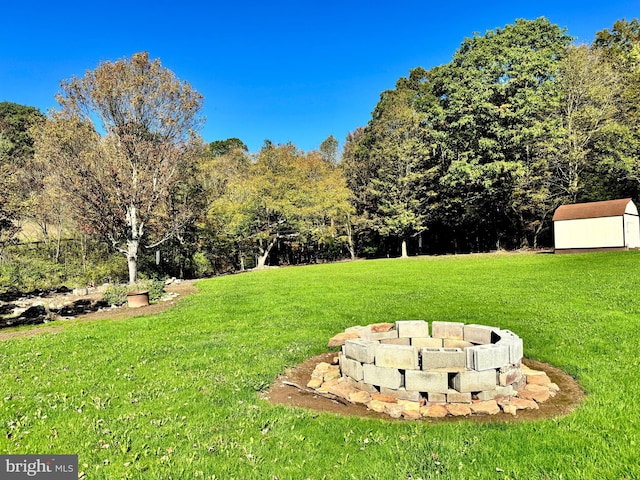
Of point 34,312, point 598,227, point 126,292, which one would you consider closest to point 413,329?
point 126,292

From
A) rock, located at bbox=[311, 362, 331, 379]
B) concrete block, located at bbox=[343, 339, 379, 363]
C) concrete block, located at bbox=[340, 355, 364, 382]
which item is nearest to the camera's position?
concrete block, located at bbox=[343, 339, 379, 363]

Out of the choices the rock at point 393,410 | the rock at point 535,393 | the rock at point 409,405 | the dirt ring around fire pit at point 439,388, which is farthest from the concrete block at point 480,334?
the rock at point 393,410

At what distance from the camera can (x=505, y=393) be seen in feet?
19.1

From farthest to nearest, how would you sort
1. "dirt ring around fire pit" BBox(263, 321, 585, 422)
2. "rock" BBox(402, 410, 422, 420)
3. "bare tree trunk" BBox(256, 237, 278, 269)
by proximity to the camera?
"bare tree trunk" BBox(256, 237, 278, 269)
"dirt ring around fire pit" BBox(263, 321, 585, 422)
"rock" BBox(402, 410, 422, 420)

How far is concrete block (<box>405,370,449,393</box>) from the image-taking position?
18.6 feet

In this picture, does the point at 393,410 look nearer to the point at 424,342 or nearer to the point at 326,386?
the point at 326,386

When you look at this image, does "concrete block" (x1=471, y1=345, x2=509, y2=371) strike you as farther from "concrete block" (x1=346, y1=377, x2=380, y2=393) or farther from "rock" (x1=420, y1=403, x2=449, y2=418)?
"concrete block" (x1=346, y1=377, x2=380, y2=393)

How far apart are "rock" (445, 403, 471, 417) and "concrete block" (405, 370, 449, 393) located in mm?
221

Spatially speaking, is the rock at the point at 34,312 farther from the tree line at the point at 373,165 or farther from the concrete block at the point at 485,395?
the concrete block at the point at 485,395

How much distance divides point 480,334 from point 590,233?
80.4 feet

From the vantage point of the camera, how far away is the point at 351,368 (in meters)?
6.49

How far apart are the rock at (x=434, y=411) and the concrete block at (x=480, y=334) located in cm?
205

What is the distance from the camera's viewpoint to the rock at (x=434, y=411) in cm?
539
